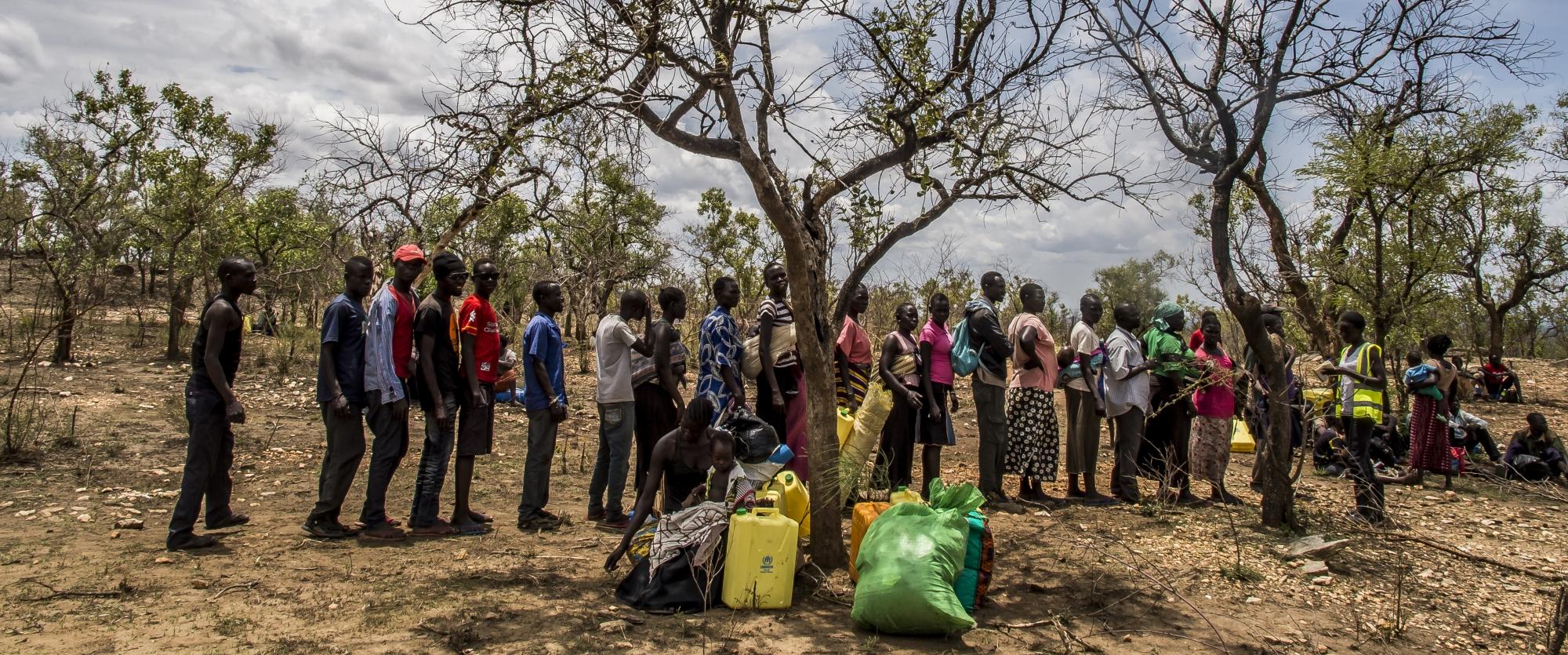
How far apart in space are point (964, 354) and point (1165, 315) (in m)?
1.56

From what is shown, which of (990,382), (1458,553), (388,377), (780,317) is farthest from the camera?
(990,382)

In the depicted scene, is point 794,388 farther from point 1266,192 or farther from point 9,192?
point 9,192

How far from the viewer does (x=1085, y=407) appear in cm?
656

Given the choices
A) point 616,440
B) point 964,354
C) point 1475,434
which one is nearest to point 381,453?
point 616,440

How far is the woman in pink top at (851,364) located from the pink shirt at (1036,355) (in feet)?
3.27

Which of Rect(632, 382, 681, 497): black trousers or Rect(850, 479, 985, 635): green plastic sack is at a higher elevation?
Rect(632, 382, 681, 497): black trousers

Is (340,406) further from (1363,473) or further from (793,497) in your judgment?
(1363,473)

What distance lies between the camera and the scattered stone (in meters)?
4.86

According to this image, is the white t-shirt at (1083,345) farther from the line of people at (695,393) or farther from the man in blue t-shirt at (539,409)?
the man in blue t-shirt at (539,409)

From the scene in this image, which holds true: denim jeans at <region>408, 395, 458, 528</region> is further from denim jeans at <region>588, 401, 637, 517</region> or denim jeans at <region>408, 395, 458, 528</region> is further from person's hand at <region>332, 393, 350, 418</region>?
denim jeans at <region>588, 401, 637, 517</region>

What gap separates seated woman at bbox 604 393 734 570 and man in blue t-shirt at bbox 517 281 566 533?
0.78 meters

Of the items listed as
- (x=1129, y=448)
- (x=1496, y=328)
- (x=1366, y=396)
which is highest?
(x=1496, y=328)

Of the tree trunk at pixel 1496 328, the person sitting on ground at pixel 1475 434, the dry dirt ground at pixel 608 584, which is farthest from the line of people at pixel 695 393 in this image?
the tree trunk at pixel 1496 328

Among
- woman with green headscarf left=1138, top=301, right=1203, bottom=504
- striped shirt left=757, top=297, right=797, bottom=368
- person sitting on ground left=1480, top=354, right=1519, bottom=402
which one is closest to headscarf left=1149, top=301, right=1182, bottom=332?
woman with green headscarf left=1138, top=301, right=1203, bottom=504
